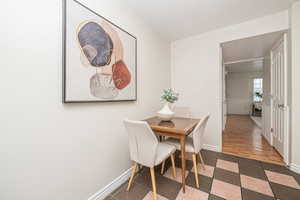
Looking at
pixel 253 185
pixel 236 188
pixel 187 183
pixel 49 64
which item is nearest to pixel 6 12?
pixel 49 64

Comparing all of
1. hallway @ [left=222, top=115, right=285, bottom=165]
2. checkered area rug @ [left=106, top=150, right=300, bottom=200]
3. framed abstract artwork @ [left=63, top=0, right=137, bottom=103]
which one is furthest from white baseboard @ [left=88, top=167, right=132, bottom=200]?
hallway @ [left=222, top=115, right=285, bottom=165]

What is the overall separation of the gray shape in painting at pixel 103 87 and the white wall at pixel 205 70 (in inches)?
70.3

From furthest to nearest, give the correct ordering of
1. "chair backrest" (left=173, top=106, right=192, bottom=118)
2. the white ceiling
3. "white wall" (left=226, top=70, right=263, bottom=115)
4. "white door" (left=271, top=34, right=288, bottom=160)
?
"white wall" (left=226, top=70, right=263, bottom=115), the white ceiling, "chair backrest" (left=173, top=106, right=192, bottom=118), "white door" (left=271, top=34, right=288, bottom=160)

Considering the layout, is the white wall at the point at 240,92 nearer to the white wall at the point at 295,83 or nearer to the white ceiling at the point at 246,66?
the white ceiling at the point at 246,66

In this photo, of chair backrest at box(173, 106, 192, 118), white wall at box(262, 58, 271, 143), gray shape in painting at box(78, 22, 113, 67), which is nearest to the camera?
gray shape in painting at box(78, 22, 113, 67)

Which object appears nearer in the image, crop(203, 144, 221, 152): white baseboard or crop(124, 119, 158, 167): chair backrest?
crop(124, 119, 158, 167): chair backrest

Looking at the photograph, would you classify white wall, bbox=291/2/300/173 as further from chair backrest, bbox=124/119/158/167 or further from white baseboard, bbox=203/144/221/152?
chair backrest, bbox=124/119/158/167

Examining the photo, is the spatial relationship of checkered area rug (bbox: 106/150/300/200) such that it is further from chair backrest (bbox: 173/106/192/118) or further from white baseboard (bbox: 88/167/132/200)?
chair backrest (bbox: 173/106/192/118)

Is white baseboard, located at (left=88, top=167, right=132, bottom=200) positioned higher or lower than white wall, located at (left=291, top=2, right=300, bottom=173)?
lower

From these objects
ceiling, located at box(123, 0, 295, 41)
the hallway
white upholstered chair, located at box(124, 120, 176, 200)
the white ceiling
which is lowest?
the hallway

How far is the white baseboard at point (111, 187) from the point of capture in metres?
1.31

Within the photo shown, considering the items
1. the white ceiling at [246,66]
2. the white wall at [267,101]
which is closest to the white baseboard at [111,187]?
the white wall at [267,101]

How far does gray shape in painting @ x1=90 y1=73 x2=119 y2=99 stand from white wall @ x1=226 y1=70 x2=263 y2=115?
771 centimetres

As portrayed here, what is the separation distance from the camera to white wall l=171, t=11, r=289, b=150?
89.9 inches
